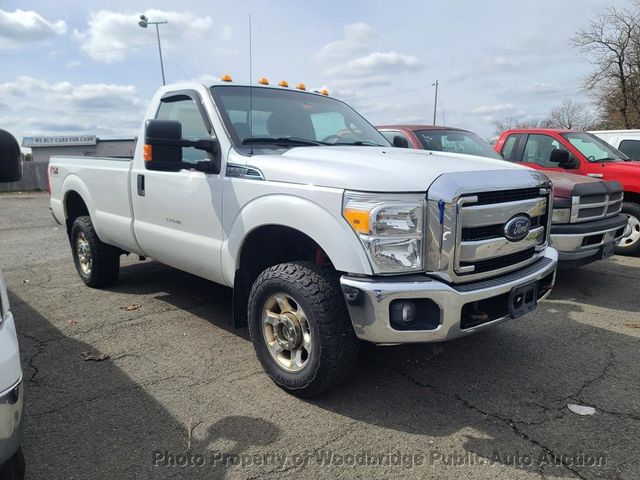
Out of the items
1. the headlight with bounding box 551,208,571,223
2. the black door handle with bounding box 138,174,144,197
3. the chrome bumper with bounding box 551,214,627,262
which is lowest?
the chrome bumper with bounding box 551,214,627,262

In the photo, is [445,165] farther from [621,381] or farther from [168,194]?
[168,194]

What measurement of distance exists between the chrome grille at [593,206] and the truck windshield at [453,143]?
1620mm

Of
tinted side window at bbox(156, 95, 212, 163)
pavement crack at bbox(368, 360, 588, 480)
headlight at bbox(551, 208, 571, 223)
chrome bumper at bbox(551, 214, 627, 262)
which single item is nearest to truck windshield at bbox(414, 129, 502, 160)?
headlight at bbox(551, 208, 571, 223)

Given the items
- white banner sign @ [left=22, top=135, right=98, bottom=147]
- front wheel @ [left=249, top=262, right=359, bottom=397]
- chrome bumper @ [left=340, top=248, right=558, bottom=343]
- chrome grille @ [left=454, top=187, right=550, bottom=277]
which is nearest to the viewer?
chrome bumper @ [left=340, top=248, right=558, bottom=343]

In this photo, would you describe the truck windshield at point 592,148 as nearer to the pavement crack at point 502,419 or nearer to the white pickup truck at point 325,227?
the white pickup truck at point 325,227

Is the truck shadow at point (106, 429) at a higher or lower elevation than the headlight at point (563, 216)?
lower

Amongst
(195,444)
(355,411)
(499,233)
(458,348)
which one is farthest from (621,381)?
(195,444)

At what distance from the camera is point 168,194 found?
13.4ft

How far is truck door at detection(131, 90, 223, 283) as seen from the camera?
3.71 meters

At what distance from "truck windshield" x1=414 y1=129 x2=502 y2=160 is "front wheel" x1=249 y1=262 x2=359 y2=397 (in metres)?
4.37

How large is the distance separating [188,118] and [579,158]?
582cm

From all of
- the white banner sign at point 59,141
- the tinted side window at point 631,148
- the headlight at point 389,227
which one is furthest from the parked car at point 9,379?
the white banner sign at point 59,141

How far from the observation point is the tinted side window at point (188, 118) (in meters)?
3.92

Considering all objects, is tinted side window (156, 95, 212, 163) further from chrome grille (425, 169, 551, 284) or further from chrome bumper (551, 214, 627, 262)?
chrome bumper (551, 214, 627, 262)
